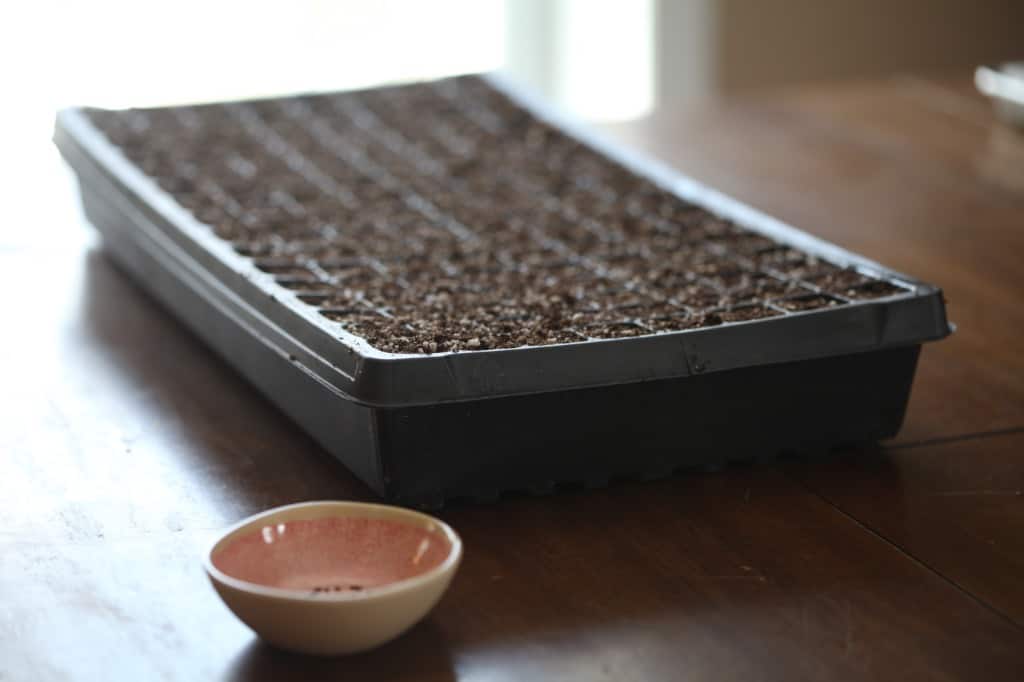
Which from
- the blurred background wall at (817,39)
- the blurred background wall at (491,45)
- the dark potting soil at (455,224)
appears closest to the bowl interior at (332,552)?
the dark potting soil at (455,224)

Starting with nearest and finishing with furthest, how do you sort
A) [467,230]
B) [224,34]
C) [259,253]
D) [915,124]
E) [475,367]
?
1. [475,367]
2. [259,253]
3. [467,230]
4. [915,124]
5. [224,34]

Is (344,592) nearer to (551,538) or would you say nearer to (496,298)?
(551,538)

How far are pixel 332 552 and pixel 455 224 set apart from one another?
549mm

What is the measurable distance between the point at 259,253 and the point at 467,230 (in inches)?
8.0

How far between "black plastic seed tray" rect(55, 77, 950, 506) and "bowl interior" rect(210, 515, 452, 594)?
81mm

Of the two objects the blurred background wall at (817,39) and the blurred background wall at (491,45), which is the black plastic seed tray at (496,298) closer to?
the blurred background wall at (491,45)

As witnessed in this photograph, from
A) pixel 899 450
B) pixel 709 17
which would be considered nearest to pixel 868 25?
pixel 709 17

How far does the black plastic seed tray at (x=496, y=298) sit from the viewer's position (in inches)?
30.6

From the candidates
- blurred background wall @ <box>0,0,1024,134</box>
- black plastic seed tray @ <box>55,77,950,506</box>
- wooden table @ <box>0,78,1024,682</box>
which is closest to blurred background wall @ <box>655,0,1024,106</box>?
blurred background wall @ <box>0,0,1024,134</box>

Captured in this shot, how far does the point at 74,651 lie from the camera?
659 millimetres

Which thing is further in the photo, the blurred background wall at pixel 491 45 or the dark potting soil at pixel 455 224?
the blurred background wall at pixel 491 45

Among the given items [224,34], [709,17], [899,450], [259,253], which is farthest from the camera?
[709,17]

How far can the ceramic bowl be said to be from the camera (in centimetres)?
61

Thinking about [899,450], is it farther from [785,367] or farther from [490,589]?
[490,589]
